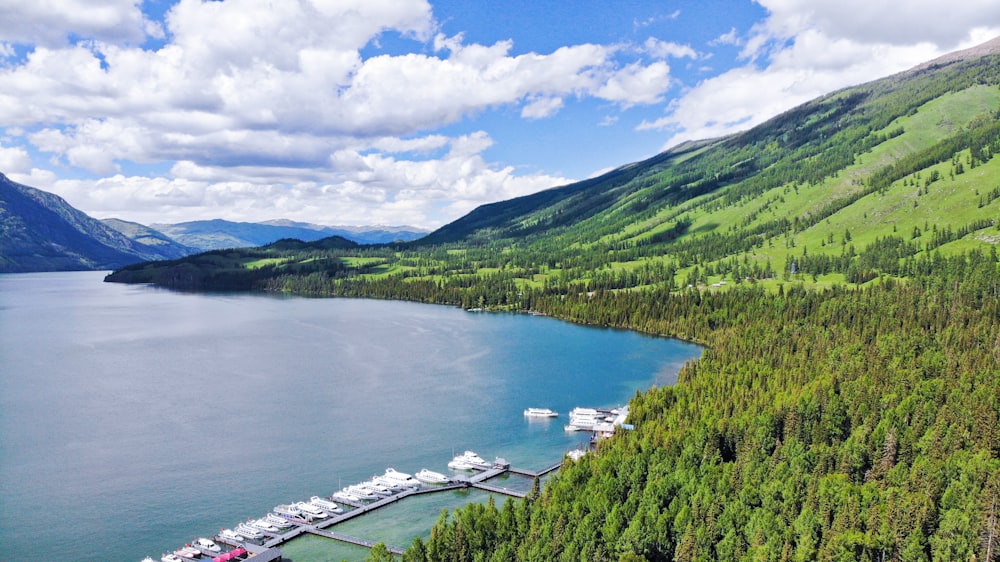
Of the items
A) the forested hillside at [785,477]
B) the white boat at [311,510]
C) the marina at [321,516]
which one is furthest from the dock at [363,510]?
the forested hillside at [785,477]

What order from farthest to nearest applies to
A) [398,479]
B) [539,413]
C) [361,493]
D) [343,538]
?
[539,413] < [398,479] < [361,493] < [343,538]

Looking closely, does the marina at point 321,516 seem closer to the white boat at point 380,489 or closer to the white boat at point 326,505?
the white boat at point 326,505

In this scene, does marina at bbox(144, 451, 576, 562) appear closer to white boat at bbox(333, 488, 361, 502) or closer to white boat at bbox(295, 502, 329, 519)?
white boat at bbox(295, 502, 329, 519)

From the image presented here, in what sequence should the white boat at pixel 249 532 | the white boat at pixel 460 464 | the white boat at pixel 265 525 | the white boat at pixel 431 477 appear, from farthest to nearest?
1. the white boat at pixel 460 464
2. the white boat at pixel 431 477
3. the white boat at pixel 265 525
4. the white boat at pixel 249 532

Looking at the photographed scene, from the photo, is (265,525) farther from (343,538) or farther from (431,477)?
(431,477)

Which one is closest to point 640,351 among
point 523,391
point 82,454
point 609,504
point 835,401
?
point 523,391

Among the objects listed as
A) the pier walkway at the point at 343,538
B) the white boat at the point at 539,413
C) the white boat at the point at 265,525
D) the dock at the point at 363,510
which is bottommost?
the pier walkway at the point at 343,538

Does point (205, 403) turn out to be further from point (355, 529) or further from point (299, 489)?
point (355, 529)

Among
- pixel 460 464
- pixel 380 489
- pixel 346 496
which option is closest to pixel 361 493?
pixel 346 496
